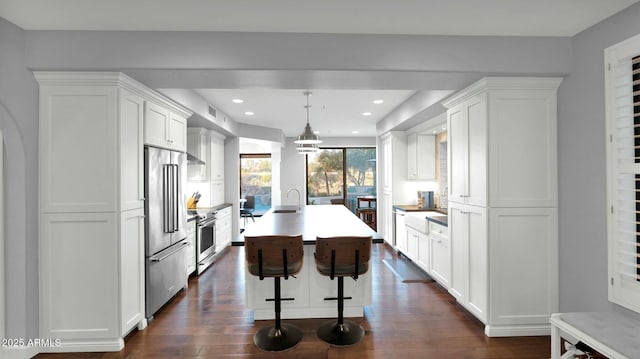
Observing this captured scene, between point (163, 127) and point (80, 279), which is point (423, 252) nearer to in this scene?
point (163, 127)

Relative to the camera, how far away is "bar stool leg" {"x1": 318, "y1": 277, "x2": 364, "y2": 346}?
2791 millimetres

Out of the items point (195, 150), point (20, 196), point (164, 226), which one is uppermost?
point (195, 150)

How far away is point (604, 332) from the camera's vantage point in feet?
6.46

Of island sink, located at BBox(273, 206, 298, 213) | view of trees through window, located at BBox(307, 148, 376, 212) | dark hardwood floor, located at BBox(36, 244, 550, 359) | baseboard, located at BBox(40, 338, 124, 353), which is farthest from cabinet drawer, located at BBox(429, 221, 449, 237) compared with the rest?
view of trees through window, located at BBox(307, 148, 376, 212)

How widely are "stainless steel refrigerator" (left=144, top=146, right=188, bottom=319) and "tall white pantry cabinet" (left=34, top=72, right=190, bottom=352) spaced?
43 cm

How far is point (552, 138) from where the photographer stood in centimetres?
288

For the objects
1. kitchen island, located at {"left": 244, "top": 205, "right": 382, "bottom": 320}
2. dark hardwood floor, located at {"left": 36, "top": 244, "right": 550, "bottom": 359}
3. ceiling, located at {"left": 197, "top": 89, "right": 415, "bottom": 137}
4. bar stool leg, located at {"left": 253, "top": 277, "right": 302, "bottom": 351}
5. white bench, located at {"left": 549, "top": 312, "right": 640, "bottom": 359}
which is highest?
ceiling, located at {"left": 197, "top": 89, "right": 415, "bottom": 137}

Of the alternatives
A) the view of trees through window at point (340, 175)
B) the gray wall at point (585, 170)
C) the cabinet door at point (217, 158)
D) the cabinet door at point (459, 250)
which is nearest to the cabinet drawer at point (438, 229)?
the cabinet door at point (459, 250)

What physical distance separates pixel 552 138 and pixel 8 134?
15.4 ft

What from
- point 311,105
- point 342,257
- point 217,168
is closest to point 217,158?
point 217,168

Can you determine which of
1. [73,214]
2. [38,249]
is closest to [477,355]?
[73,214]

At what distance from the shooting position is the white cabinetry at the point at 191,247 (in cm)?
442

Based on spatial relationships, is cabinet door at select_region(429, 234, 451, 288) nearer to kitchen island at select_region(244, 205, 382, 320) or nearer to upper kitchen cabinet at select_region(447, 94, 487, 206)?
upper kitchen cabinet at select_region(447, 94, 487, 206)

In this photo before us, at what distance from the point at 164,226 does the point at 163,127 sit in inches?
44.2
